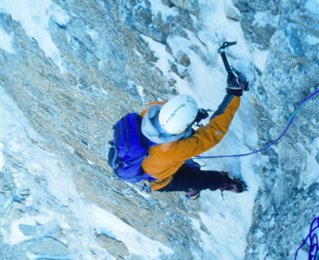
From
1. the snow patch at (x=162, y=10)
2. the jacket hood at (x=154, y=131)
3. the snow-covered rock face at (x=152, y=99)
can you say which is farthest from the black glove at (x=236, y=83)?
the snow patch at (x=162, y=10)

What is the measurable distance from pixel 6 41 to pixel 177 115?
13.9 feet

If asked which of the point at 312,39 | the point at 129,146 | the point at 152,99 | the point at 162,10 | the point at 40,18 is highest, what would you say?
the point at 40,18

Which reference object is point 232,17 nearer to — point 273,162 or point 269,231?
point 273,162

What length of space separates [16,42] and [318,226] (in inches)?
191

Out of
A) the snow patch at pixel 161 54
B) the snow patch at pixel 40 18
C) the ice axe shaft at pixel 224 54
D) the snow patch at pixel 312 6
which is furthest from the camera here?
the snow patch at pixel 40 18

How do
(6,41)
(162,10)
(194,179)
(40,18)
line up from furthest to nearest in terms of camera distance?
(6,41)
(40,18)
(194,179)
(162,10)

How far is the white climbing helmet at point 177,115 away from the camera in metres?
3.39

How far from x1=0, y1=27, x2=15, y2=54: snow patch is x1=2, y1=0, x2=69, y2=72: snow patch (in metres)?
0.40

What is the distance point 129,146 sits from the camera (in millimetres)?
3635

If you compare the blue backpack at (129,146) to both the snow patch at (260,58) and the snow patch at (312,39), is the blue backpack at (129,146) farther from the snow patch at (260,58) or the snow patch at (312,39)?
the snow patch at (312,39)

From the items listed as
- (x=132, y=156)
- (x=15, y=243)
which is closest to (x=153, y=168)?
(x=132, y=156)

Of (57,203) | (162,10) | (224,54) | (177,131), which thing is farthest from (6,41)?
(57,203)

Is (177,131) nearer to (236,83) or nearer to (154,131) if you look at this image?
(154,131)

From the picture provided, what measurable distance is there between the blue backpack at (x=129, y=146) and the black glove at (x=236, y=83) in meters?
0.82
